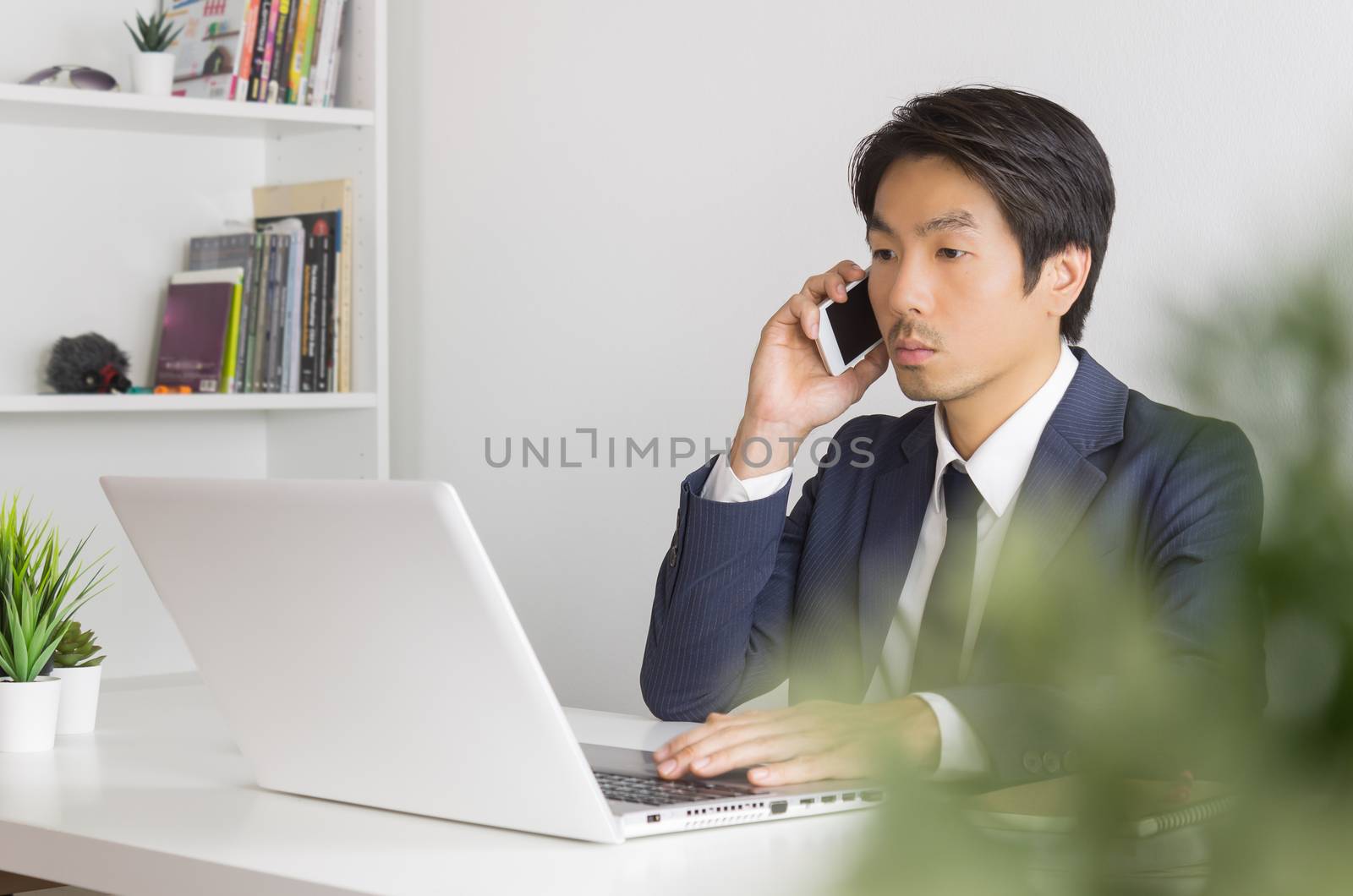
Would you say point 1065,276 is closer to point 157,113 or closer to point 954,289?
point 954,289

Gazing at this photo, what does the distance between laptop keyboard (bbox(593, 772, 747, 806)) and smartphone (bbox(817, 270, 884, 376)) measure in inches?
31.7

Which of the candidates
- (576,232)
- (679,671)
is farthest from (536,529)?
(679,671)

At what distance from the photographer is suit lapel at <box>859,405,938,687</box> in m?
1.59

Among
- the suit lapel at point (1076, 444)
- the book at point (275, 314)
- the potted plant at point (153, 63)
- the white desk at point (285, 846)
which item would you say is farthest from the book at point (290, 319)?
the suit lapel at point (1076, 444)

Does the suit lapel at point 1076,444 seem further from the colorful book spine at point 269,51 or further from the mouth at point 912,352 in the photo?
the colorful book spine at point 269,51

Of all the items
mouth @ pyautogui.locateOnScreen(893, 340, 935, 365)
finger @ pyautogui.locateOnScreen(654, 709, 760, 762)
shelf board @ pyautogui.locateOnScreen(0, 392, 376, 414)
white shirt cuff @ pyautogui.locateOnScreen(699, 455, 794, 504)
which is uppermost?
mouth @ pyautogui.locateOnScreen(893, 340, 935, 365)

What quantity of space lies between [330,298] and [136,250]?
0.42 meters

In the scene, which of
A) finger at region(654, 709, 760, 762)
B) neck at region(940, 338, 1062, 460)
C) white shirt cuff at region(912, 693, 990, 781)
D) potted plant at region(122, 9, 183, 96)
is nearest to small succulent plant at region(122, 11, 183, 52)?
potted plant at region(122, 9, 183, 96)

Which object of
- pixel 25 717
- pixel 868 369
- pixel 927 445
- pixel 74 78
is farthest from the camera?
pixel 74 78

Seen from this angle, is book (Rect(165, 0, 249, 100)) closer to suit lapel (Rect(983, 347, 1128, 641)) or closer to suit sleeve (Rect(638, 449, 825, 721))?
suit sleeve (Rect(638, 449, 825, 721))

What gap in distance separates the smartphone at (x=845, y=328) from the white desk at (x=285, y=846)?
65cm

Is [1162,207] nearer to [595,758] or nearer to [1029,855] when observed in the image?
[595,758]

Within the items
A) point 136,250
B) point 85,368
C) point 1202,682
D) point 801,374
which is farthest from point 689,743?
point 136,250

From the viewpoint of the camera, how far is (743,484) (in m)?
1.63
